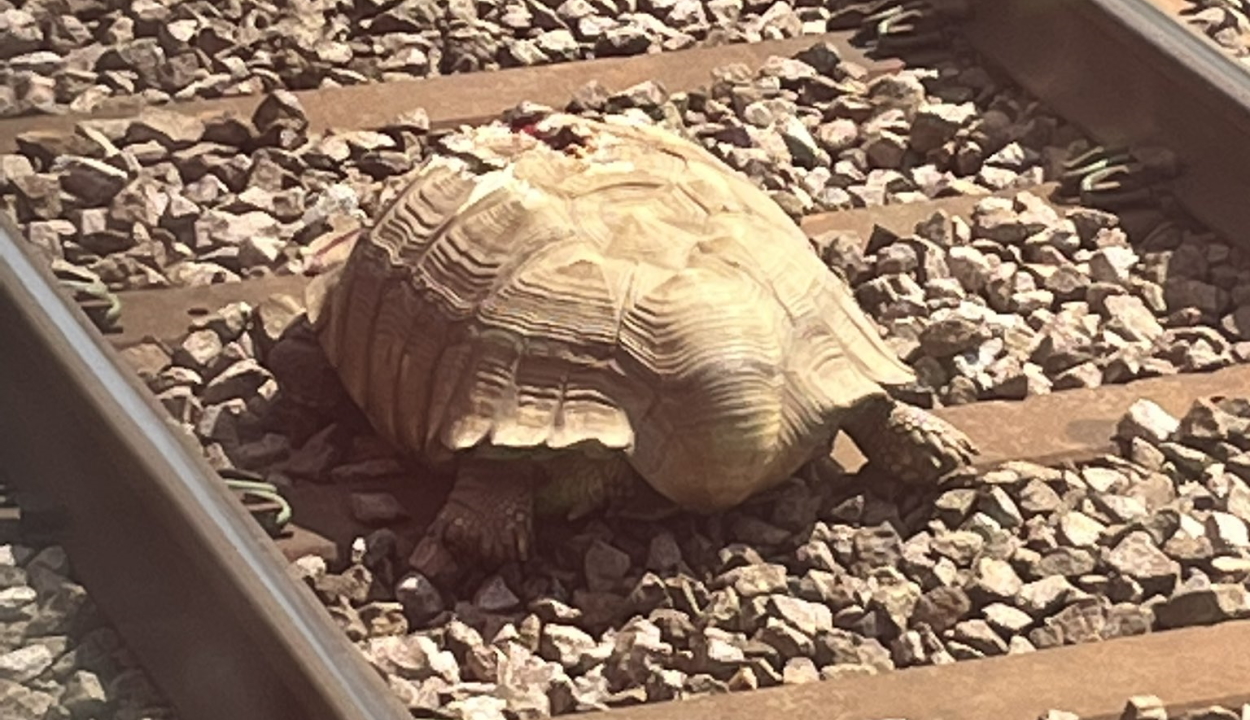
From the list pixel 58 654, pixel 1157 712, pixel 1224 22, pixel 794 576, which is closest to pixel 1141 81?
pixel 1224 22

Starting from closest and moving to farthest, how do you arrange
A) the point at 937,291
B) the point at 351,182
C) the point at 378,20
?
the point at 937,291 < the point at 351,182 < the point at 378,20

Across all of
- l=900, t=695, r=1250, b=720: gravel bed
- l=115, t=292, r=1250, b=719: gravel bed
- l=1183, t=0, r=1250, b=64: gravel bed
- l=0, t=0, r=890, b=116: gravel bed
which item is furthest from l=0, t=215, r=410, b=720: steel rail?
l=1183, t=0, r=1250, b=64: gravel bed

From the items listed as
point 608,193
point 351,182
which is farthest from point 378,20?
point 608,193

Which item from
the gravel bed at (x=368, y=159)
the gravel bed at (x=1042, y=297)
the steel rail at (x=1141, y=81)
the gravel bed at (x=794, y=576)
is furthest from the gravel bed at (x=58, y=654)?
the steel rail at (x=1141, y=81)

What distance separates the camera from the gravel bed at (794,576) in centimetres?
441

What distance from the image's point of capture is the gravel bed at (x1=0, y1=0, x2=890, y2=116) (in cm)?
643

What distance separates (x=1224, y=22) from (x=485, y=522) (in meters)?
2.81

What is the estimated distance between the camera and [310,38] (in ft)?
21.8

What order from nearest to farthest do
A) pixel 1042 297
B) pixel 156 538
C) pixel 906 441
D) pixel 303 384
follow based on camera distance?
pixel 156 538, pixel 906 441, pixel 303 384, pixel 1042 297

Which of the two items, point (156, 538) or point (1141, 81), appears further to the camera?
point (1141, 81)

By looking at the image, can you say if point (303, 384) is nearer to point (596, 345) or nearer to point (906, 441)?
point (596, 345)

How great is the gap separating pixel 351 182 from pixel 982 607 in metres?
2.01

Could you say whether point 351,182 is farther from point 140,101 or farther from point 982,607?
point 982,607

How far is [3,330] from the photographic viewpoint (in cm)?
494
